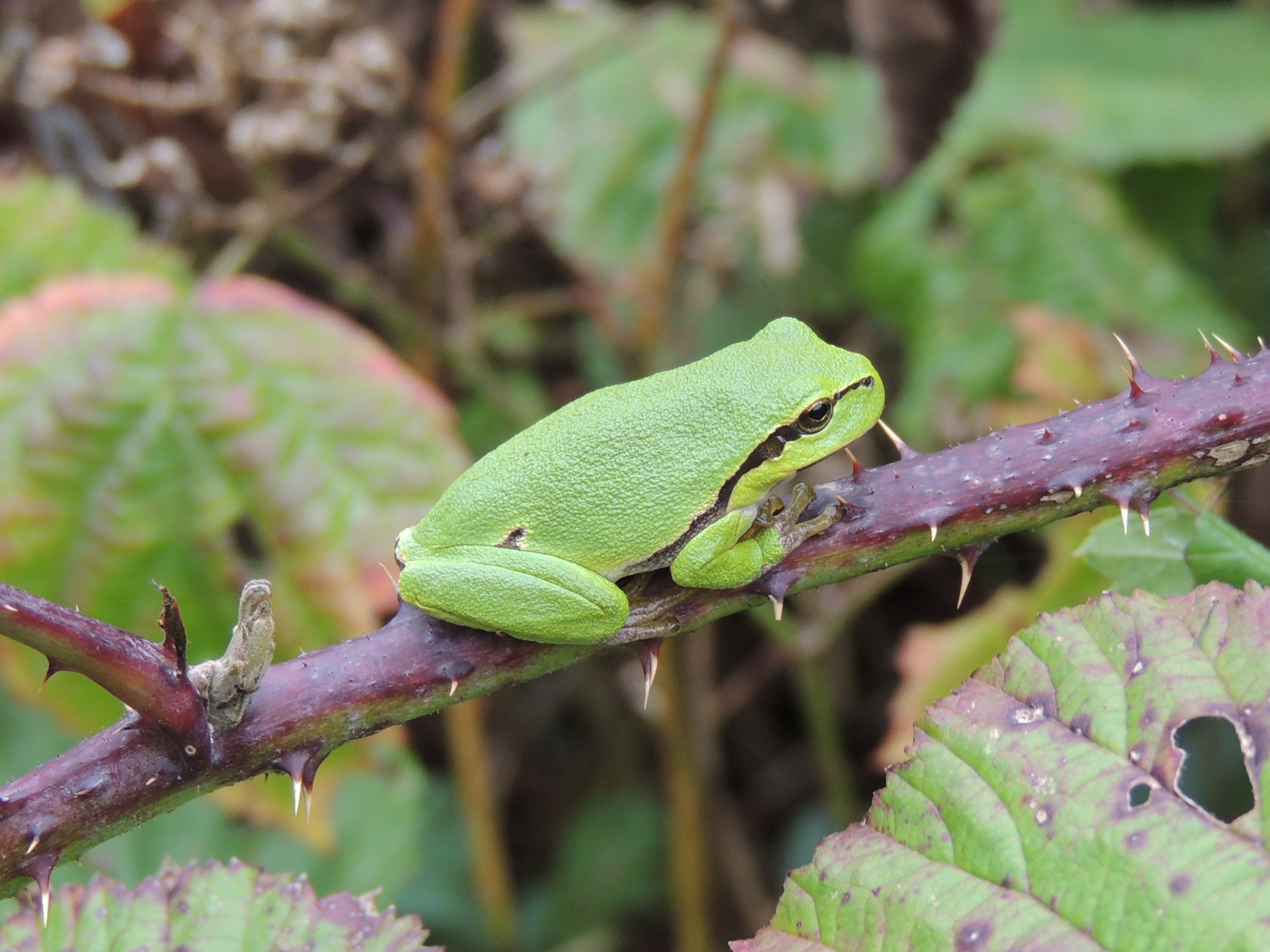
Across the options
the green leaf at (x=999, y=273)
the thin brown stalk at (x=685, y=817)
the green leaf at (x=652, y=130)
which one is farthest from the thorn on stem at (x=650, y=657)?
the green leaf at (x=652, y=130)

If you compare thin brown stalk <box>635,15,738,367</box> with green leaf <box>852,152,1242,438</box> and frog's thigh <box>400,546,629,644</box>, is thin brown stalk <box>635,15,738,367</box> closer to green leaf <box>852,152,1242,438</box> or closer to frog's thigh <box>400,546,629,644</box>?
green leaf <box>852,152,1242,438</box>

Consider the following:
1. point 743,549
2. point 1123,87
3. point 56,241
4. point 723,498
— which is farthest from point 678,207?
point 1123,87

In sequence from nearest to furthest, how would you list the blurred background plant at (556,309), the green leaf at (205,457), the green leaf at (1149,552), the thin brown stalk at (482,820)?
the green leaf at (1149,552)
the green leaf at (205,457)
the blurred background plant at (556,309)
the thin brown stalk at (482,820)

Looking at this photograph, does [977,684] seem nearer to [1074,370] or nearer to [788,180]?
[1074,370]

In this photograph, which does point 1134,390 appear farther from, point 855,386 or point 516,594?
point 516,594

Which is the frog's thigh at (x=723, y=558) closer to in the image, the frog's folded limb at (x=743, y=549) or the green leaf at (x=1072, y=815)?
the frog's folded limb at (x=743, y=549)

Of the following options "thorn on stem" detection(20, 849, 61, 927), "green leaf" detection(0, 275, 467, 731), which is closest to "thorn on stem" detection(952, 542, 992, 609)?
"thorn on stem" detection(20, 849, 61, 927)

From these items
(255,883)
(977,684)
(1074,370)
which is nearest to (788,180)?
(1074,370)
